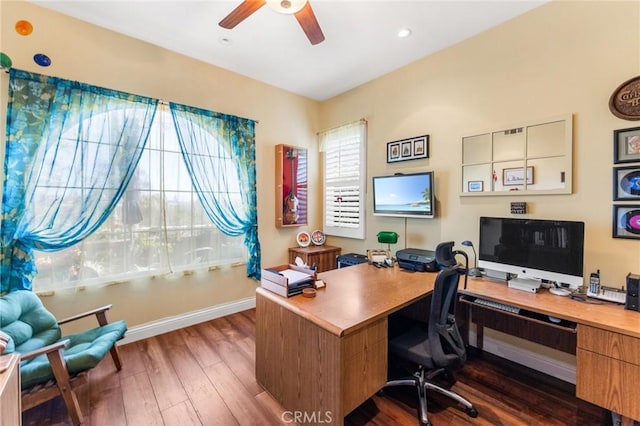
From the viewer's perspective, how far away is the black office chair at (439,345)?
1.60m

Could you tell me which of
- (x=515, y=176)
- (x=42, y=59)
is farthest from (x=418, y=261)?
(x=42, y=59)

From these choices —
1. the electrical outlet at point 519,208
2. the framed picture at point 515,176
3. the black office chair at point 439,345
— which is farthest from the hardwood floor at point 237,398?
the framed picture at point 515,176

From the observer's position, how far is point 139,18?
2385mm

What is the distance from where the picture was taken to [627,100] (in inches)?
72.2

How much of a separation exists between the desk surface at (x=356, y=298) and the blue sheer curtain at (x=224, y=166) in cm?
156

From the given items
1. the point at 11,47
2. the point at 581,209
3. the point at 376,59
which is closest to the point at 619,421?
the point at 581,209

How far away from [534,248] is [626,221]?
572mm

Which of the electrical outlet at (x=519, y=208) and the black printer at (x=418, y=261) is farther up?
the electrical outlet at (x=519, y=208)

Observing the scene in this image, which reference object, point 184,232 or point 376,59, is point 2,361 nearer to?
point 184,232

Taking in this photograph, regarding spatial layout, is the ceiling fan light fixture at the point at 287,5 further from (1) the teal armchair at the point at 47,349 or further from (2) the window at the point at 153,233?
(1) the teal armchair at the point at 47,349

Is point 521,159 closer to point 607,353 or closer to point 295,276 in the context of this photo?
point 607,353

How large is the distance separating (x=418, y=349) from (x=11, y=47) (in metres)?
3.93

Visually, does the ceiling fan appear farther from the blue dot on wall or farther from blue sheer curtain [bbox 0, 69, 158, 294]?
the blue dot on wall

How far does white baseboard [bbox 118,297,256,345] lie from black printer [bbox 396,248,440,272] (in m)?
2.13
